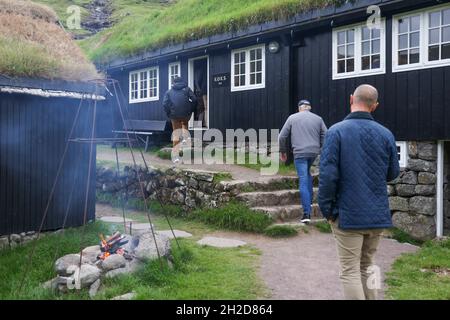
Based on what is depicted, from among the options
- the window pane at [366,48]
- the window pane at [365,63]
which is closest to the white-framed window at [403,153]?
the window pane at [365,63]

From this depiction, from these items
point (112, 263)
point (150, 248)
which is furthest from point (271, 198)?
point (112, 263)

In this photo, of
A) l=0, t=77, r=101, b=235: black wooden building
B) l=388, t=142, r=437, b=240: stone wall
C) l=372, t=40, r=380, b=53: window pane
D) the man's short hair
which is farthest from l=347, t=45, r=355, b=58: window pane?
the man's short hair

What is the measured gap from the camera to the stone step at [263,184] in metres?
9.22

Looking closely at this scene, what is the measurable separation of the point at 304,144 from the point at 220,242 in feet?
7.30

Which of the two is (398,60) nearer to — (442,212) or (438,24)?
(438,24)

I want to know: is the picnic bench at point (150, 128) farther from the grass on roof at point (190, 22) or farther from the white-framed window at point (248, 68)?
the white-framed window at point (248, 68)

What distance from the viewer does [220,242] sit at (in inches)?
299

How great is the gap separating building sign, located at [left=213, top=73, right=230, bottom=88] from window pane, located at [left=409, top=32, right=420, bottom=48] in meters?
5.62

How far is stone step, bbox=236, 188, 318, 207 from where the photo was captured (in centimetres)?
897

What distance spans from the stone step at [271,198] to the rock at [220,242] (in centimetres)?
131

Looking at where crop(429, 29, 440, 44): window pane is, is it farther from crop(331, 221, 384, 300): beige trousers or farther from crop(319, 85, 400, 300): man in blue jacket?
crop(331, 221, 384, 300): beige trousers

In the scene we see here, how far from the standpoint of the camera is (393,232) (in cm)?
902
